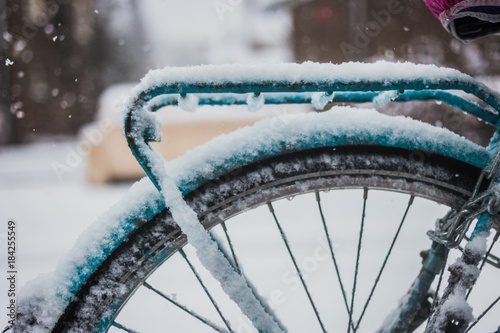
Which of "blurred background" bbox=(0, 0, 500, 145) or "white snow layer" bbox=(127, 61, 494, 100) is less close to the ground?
"blurred background" bbox=(0, 0, 500, 145)

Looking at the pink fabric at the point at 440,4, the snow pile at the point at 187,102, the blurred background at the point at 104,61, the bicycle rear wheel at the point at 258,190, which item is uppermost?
the blurred background at the point at 104,61

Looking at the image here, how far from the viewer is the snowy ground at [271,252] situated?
1.97 m

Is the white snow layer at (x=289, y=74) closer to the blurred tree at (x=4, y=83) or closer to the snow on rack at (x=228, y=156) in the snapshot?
the snow on rack at (x=228, y=156)

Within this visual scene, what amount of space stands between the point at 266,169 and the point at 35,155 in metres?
11.1

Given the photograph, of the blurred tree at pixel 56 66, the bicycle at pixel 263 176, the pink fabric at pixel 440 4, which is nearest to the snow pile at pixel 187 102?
the bicycle at pixel 263 176

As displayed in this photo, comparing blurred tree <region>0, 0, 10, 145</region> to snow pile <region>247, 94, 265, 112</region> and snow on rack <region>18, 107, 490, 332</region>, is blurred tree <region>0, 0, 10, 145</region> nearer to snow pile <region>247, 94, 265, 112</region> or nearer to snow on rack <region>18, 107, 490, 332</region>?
snow on rack <region>18, 107, 490, 332</region>

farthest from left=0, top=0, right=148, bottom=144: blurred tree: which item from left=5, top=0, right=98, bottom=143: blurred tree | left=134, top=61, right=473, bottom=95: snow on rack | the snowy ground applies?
left=134, top=61, right=473, bottom=95: snow on rack

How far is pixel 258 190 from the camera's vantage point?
2.71ft

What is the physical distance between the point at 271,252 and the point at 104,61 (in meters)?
14.3

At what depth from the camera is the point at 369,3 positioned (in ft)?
23.4

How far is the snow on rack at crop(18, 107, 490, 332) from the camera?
31.0 inches

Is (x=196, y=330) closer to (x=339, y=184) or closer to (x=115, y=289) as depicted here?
(x=115, y=289)

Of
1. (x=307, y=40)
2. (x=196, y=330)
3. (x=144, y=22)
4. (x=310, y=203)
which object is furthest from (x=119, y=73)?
(x=196, y=330)

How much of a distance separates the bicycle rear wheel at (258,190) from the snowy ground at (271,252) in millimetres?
159
